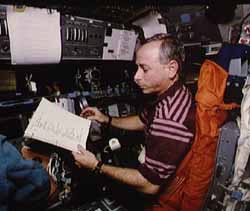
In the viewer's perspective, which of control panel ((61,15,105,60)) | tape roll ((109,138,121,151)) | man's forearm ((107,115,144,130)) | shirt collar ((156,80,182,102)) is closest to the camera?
control panel ((61,15,105,60))

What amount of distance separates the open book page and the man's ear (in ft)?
1.93

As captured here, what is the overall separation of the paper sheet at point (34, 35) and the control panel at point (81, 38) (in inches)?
1.9

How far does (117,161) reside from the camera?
215 centimetres

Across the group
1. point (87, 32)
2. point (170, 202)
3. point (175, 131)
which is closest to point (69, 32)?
point (87, 32)

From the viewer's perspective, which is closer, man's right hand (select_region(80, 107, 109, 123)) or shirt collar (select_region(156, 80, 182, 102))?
shirt collar (select_region(156, 80, 182, 102))

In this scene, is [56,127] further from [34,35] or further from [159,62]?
[159,62]

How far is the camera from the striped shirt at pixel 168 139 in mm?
1698

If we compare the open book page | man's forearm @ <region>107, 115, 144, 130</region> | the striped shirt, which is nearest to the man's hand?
the open book page

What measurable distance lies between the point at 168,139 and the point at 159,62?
46 centimetres

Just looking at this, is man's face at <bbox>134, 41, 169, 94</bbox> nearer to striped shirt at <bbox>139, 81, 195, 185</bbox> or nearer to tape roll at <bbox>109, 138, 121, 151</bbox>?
striped shirt at <bbox>139, 81, 195, 185</bbox>

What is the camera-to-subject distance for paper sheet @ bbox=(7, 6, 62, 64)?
1.38 meters

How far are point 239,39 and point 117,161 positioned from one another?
1.27 metres

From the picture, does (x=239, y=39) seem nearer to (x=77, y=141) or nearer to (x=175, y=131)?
(x=175, y=131)

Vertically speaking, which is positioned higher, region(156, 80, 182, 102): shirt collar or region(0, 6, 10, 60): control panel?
region(0, 6, 10, 60): control panel
